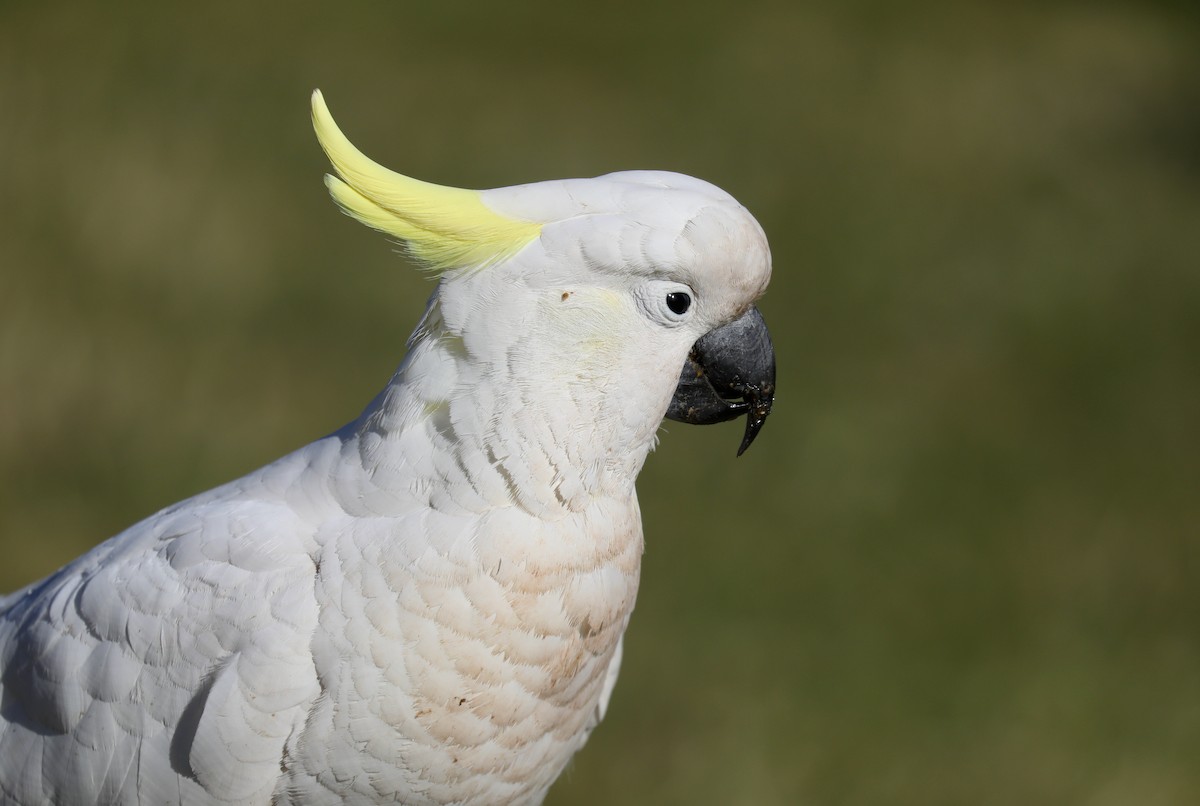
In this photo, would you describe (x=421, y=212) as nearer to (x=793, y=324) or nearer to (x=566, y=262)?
(x=566, y=262)

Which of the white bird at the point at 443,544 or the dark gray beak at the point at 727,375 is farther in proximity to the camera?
the dark gray beak at the point at 727,375

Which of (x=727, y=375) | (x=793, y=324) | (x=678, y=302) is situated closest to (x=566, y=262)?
(x=678, y=302)

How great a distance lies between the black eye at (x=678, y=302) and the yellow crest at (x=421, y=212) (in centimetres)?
15

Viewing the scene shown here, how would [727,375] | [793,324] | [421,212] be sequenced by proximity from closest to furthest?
1. [421,212]
2. [727,375]
3. [793,324]

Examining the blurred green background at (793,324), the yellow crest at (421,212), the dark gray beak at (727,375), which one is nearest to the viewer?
the yellow crest at (421,212)

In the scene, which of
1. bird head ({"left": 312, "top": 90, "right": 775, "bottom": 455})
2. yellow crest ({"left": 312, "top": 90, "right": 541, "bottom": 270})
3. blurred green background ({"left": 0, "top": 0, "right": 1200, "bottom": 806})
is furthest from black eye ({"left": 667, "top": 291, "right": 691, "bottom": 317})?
blurred green background ({"left": 0, "top": 0, "right": 1200, "bottom": 806})

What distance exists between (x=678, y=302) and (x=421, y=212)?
27 centimetres

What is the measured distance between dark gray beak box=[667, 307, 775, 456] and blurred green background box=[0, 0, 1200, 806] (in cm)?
172

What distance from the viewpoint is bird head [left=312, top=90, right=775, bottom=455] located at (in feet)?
3.25

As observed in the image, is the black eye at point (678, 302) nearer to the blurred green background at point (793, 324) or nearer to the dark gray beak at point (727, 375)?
the dark gray beak at point (727, 375)

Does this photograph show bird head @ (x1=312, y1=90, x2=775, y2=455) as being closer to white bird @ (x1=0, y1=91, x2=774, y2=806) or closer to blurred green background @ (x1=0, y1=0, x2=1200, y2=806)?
white bird @ (x1=0, y1=91, x2=774, y2=806)

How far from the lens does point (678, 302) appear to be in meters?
1.05

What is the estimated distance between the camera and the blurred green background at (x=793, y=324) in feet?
9.34

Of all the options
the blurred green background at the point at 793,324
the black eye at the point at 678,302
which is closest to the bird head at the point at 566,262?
the black eye at the point at 678,302
